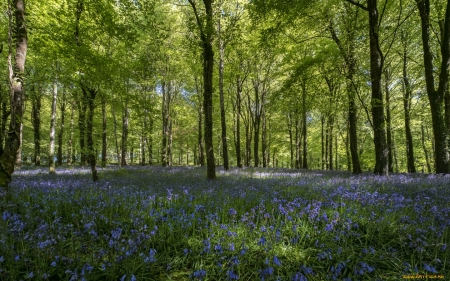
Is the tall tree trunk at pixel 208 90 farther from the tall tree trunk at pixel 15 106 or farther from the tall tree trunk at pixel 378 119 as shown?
the tall tree trunk at pixel 378 119

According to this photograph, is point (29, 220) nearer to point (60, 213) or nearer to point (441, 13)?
point (60, 213)

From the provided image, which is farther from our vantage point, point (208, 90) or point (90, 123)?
point (208, 90)

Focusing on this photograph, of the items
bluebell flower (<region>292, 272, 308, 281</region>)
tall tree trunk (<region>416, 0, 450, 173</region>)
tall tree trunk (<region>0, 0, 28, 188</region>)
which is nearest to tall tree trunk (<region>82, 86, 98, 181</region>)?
tall tree trunk (<region>0, 0, 28, 188</region>)

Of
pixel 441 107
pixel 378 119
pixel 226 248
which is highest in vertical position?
pixel 441 107

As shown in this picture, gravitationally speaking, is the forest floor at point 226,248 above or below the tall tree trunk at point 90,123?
below

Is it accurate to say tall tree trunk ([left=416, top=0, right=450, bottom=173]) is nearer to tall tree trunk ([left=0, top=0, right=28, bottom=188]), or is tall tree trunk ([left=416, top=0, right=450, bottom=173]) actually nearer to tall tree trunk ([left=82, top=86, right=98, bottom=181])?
tall tree trunk ([left=82, top=86, right=98, bottom=181])

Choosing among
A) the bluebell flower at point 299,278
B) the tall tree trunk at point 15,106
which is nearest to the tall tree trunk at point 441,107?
the bluebell flower at point 299,278

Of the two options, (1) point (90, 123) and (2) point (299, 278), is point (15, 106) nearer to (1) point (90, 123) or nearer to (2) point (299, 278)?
(1) point (90, 123)

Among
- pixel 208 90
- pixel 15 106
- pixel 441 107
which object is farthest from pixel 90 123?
pixel 441 107

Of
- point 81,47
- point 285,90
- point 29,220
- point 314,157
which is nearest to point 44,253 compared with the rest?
point 29,220

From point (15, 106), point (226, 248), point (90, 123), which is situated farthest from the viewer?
point (90, 123)

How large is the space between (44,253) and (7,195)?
12.9ft

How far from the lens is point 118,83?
31.0ft

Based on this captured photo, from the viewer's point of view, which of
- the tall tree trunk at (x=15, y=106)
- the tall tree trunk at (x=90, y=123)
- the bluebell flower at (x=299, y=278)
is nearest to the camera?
the bluebell flower at (x=299, y=278)
